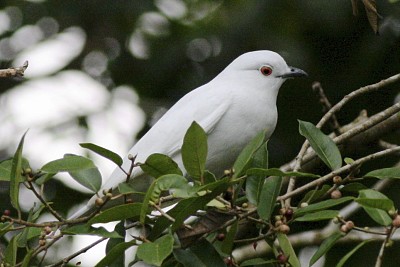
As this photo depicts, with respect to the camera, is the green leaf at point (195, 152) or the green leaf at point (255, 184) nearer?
the green leaf at point (195, 152)

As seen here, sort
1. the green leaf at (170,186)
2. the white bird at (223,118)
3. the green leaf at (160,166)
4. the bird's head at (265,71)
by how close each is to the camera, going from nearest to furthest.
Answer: the green leaf at (170,186) < the green leaf at (160,166) < the white bird at (223,118) < the bird's head at (265,71)

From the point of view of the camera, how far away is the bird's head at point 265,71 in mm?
5539

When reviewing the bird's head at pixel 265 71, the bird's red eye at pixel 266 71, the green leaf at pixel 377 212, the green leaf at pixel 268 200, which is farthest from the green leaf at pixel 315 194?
the bird's red eye at pixel 266 71

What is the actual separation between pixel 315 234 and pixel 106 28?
2.95 metres

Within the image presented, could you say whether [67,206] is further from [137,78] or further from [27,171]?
[27,171]

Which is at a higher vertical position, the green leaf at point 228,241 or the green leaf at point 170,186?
the green leaf at point 170,186

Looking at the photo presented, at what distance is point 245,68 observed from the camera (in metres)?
5.65

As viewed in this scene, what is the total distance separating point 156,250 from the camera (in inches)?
135

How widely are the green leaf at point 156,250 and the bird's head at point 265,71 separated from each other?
2.15 m

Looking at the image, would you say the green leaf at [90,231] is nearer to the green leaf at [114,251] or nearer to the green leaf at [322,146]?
the green leaf at [114,251]

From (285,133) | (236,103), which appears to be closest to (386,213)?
(236,103)

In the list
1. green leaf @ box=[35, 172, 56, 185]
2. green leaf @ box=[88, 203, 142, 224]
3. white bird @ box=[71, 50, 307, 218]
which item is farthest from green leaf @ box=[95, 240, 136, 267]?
white bird @ box=[71, 50, 307, 218]

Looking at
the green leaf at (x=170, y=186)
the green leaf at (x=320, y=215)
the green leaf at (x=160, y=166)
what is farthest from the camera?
the green leaf at (x=160, y=166)

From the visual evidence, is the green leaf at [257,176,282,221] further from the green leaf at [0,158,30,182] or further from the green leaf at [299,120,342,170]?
the green leaf at [0,158,30,182]
